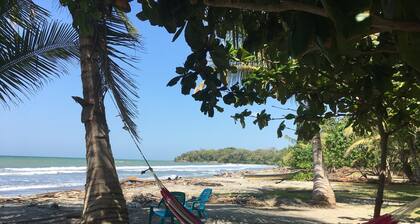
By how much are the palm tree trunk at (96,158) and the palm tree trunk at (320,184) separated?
6.66 meters

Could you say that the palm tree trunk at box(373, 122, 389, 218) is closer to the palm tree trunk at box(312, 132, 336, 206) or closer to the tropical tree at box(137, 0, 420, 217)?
the tropical tree at box(137, 0, 420, 217)

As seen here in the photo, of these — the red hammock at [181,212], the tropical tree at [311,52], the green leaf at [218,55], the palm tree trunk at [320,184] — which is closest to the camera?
the tropical tree at [311,52]

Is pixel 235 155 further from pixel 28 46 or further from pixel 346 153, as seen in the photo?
pixel 28 46

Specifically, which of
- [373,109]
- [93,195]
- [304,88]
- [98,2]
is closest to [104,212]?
[93,195]

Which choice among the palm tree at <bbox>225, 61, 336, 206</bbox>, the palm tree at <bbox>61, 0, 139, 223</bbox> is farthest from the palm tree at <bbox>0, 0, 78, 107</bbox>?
the palm tree at <bbox>225, 61, 336, 206</bbox>

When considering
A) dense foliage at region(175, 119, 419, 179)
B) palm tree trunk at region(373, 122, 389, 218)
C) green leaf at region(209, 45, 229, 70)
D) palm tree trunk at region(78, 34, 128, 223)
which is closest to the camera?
green leaf at region(209, 45, 229, 70)

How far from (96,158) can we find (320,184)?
23.2 feet

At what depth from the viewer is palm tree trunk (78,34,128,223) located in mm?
4730

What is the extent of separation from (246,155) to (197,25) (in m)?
98.4

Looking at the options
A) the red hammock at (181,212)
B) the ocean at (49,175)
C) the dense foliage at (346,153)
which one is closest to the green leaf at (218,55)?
the red hammock at (181,212)

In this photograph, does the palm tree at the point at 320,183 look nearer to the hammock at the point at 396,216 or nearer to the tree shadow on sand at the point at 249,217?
the tree shadow on sand at the point at 249,217

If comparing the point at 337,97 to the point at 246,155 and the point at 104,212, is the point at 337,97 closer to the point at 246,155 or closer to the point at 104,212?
the point at 104,212

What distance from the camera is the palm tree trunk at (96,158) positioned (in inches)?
186

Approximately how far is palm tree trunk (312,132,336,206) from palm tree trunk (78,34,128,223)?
666 centimetres
